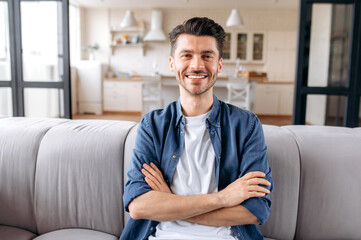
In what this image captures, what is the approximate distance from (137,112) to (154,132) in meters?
6.21

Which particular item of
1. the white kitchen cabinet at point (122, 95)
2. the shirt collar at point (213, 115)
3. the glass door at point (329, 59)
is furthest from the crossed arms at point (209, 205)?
the white kitchen cabinet at point (122, 95)

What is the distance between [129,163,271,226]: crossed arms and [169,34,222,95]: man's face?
379 mm

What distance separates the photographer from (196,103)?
48.0 inches

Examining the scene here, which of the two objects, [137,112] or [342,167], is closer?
[342,167]

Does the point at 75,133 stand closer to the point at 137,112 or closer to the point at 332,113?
the point at 332,113

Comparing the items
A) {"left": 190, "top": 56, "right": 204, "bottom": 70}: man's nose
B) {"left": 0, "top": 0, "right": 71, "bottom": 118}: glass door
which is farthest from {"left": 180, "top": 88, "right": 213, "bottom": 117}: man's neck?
{"left": 0, "top": 0, "right": 71, "bottom": 118}: glass door

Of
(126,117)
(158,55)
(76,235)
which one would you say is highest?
(158,55)

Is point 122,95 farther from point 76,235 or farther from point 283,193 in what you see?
point 283,193

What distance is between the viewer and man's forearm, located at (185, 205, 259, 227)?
41.3 inches

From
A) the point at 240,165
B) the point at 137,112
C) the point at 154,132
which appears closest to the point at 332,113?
the point at 240,165

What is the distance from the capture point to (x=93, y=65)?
7043mm

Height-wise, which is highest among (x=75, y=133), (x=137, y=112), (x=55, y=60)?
(x=55, y=60)

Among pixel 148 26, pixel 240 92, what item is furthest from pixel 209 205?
pixel 148 26

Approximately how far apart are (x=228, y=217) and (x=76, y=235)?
0.73 meters
